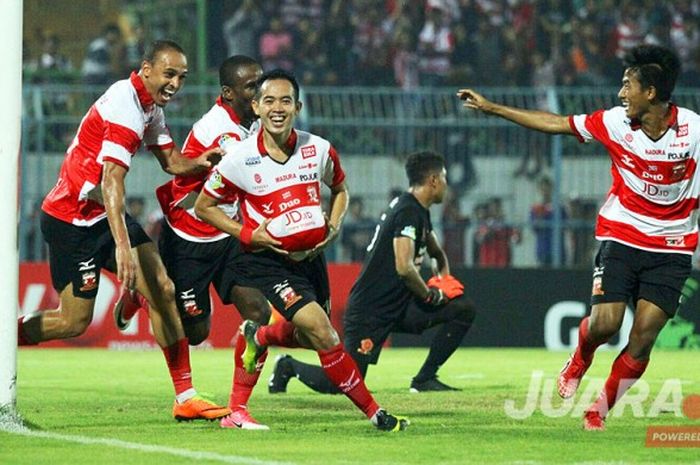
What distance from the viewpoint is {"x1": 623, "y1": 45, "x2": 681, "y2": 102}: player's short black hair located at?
8945 mm

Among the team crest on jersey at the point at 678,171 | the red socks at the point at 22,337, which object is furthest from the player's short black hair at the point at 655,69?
the red socks at the point at 22,337

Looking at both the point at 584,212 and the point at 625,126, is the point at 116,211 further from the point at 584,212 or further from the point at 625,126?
the point at 584,212

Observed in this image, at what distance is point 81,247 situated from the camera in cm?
948

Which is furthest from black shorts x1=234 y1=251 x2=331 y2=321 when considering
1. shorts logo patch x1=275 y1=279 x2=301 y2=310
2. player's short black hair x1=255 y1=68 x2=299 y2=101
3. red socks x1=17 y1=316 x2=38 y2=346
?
red socks x1=17 y1=316 x2=38 y2=346

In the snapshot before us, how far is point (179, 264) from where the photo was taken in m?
9.96

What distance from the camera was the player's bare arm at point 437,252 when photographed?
12509mm

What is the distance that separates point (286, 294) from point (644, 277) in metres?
2.20

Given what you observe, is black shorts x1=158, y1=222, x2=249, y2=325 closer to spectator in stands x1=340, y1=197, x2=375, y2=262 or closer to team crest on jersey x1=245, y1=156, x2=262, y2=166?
team crest on jersey x1=245, y1=156, x2=262, y2=166

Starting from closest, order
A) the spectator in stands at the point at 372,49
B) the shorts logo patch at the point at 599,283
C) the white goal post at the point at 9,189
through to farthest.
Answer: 1. the white goal post at the point at 9,189
2. the shorts logo patch at the point at 599,283
3. the spectator in stands at the point at 372,49

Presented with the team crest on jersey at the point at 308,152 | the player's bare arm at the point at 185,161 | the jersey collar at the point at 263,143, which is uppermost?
the jersey collar at the point at 263,143

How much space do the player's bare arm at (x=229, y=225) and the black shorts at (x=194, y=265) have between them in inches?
32.2

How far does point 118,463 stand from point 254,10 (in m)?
16.7

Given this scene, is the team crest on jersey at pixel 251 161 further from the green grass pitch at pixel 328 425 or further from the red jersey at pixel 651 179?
the red jersey at pixel 651 179

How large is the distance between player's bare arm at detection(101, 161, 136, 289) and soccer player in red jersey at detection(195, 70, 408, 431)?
0.51 metres
